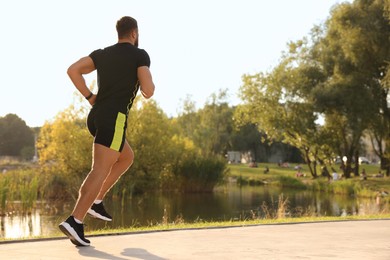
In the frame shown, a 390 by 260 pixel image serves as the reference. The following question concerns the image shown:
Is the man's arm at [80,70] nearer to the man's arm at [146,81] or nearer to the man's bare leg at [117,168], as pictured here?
the man's arm at [146,81]

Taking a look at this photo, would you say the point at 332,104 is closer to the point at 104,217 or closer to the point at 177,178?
the point at 177,178

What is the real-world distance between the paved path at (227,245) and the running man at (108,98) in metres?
0.35

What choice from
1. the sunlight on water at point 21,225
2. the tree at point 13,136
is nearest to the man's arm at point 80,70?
the sunlight on water at point 21,225

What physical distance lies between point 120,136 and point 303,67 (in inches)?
1408

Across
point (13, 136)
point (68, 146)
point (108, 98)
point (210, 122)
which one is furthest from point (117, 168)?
point (13, 136)

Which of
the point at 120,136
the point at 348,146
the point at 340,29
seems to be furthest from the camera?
the point at 348,146

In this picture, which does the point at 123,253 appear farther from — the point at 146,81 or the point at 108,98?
the point at 146,81

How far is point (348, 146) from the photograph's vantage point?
142 ft

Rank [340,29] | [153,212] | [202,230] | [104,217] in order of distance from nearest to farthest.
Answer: [104,217] < [202,230] < [153,212] < [340,29]

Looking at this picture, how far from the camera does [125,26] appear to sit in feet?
16.8

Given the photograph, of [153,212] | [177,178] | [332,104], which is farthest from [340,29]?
[153,212]

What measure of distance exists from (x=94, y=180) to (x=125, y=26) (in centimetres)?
132

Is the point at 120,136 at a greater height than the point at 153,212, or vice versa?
the point at 120,136

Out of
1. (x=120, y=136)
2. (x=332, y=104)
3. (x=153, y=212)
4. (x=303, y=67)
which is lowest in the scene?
(x=153, y=212)
